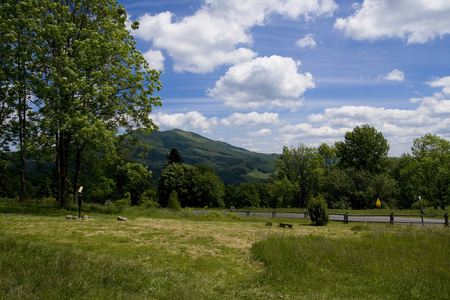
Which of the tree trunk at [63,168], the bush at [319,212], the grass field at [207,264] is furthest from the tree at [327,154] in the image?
the tree trunk at [63,168]

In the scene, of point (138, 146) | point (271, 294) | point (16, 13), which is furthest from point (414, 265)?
point (16, 13)

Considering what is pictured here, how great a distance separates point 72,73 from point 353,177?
5496 centimetres

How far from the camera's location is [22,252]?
8.48 meters

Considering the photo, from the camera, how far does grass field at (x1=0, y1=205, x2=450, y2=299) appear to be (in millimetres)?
7117

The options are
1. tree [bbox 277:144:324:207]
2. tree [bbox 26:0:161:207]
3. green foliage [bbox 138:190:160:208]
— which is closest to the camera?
tree [bbox 26:0:161:207]

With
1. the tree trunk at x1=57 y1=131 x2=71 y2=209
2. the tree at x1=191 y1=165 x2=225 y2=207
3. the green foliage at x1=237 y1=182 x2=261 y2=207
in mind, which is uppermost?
the tree trunk at x1=57 y1=131 x2=71 y2=209

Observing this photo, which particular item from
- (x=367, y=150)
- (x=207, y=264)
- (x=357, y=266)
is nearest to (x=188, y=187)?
(x=367, y=150)

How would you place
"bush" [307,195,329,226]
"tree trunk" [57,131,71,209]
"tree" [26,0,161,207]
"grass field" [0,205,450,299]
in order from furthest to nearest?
1. "bush" [307,195,329,226]
2. "tree trunk" [57,131,71,209]
3. "tree" [26,0,161,207]
4. "grass field" [0,205,450,299]

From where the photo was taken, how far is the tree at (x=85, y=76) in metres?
18.6

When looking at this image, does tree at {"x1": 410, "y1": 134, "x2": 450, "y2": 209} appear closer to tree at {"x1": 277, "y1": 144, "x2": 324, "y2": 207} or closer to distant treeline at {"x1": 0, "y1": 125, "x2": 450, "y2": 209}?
distant treeline at {"x1": 0, "y1": 125, "x2": 450, "y2": 209}

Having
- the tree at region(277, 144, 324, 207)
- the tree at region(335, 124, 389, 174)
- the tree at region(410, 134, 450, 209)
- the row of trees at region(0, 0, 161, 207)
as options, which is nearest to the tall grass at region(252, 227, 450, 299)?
the row of trees at region(0, 0, 161, 207)

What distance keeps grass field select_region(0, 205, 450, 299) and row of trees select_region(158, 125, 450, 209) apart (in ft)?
135

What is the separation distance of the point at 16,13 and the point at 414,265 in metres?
28.0

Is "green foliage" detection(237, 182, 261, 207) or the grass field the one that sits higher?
the grass field
